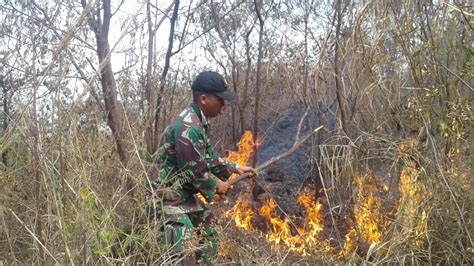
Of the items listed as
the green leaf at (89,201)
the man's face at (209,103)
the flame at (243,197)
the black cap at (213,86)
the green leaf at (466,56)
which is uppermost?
the green leaf at (466,56)

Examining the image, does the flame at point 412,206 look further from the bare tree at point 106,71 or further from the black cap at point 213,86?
the bare tree at point 106,71

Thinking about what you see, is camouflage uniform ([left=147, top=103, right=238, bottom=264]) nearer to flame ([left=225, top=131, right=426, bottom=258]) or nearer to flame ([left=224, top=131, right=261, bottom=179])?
flame ([left=225, top=131, right=426, bottom=258])

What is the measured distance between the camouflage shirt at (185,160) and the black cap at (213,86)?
14cm

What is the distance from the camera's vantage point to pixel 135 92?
17.3ft

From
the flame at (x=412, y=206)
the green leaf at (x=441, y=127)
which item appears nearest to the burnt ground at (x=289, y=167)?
the flame at (x=412, y=206)

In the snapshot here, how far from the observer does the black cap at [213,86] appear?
3627 millimetres

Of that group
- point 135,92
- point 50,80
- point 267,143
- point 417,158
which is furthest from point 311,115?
point 50,80

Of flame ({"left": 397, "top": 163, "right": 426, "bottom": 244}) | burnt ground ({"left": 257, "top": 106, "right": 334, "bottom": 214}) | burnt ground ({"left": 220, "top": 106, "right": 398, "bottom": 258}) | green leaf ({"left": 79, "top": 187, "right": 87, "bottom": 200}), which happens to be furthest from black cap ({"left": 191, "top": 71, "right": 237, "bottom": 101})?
burnt ground ({"left": 257, "top": 106, "right": 334, "bottom": 214})

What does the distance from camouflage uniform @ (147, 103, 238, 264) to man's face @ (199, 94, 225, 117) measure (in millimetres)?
40

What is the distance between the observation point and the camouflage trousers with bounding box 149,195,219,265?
3.22 metres

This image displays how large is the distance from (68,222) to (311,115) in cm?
420

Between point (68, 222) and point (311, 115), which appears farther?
point (311, 115)

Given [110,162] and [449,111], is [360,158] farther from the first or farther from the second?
[110,162]

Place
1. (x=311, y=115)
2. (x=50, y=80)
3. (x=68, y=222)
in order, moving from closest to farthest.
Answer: (x=68, y=222)
(x=50, y=80)
(x=311, y=115)
